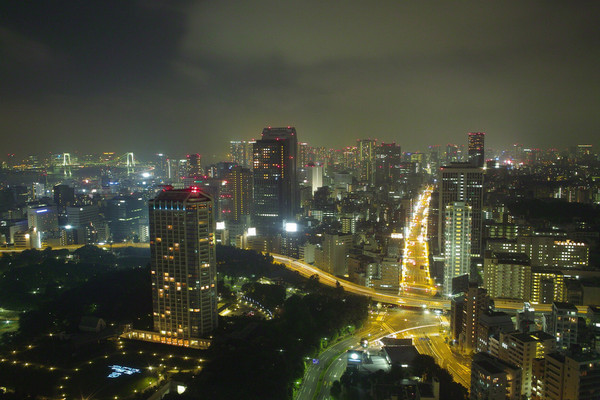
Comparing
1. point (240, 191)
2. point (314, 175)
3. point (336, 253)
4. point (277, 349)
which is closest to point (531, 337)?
point (277, 349)

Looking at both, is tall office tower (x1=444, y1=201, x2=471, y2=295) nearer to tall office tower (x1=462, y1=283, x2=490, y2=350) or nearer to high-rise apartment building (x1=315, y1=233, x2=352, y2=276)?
tall office tower (x1=462, y1=283, x2=490, y2=350)

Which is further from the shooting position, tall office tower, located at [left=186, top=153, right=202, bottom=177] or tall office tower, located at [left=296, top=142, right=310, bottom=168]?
tall office tower, located at [left=296, top=142, right=310, bottom=168]

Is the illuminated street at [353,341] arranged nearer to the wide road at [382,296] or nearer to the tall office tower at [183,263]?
the wide road at [382,296]

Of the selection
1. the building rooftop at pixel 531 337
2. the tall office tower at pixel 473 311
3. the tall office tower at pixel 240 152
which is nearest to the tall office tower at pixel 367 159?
the tall office tower at pixel 240 152

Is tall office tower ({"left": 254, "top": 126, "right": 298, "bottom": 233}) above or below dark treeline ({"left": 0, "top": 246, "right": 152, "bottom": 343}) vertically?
above

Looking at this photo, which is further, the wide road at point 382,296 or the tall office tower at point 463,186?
the tall office tower at point 463,186

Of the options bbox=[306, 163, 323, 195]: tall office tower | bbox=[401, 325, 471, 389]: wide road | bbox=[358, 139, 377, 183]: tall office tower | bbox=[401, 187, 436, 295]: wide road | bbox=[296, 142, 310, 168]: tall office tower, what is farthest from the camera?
bbox=[358, 139, 377, 183]: tall office tower

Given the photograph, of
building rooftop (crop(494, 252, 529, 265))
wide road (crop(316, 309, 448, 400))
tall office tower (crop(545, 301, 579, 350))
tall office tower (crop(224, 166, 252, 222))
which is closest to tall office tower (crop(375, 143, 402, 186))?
tall office tower (crop(224, 166, 252, 222))
